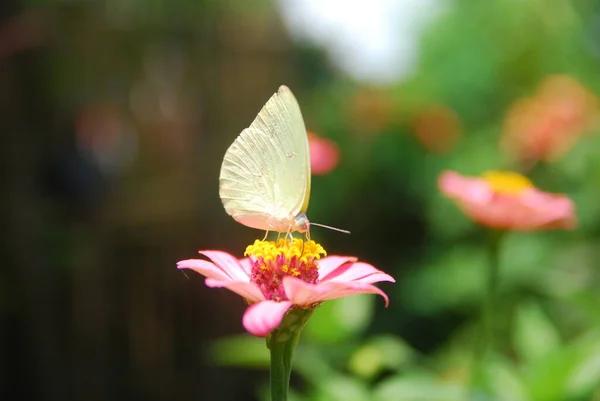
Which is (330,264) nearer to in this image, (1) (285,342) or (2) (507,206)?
(1) (285,342)

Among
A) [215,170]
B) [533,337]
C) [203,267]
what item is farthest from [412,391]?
[215,170]

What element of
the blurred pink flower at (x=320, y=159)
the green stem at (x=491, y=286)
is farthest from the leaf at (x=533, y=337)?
the blurred pink flower at (x=320, y=159)

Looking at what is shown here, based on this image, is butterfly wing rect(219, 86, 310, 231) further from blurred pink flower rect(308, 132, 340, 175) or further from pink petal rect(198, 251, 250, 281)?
blurred pink flower rect(308, 132, 340, 175)

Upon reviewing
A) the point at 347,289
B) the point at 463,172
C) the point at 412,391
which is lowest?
the point at 412,391

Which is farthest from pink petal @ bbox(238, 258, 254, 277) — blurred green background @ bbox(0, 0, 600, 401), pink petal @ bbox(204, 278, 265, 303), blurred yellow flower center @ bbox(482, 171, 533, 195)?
blurred green background @ bbox(0, 0, 600, 401)

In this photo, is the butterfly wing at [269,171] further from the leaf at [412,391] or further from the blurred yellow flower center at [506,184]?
the blurred yellow flower center at [506,184]

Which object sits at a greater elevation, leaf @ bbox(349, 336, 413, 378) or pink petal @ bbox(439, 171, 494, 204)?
pink petal @ bbox(439, 171, 494, 204)

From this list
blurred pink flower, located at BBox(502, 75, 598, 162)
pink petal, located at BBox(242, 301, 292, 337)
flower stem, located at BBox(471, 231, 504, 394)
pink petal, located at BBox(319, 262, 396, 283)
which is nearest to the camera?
pink petal, located at BBox(242, 301, 292, 337)
